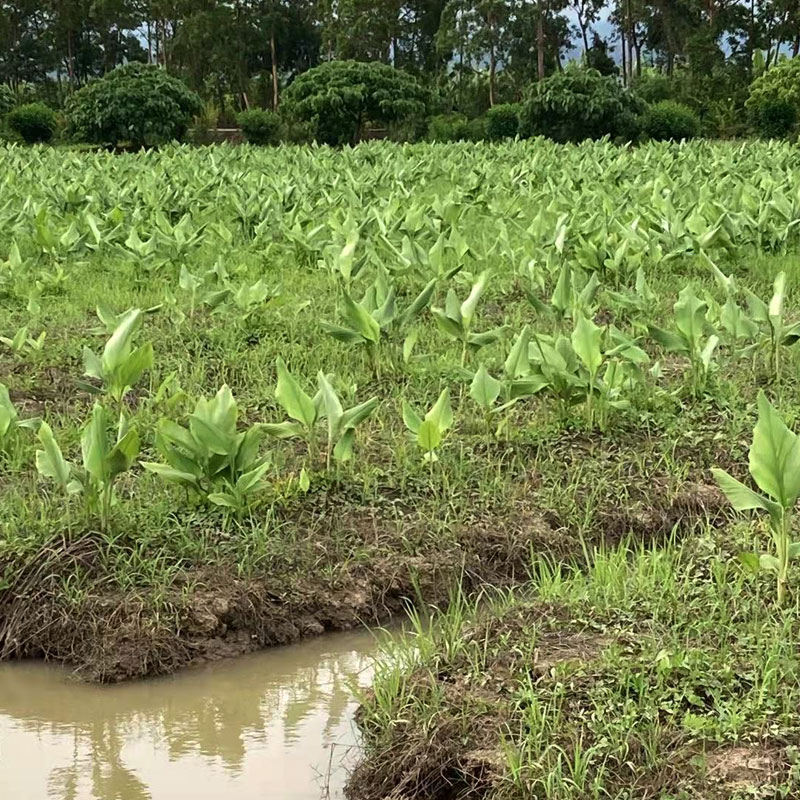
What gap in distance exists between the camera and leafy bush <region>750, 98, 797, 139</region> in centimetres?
2645

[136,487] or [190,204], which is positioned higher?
[190,204]

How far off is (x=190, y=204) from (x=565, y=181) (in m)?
3.93

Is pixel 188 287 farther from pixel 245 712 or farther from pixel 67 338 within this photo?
pixel 245 712

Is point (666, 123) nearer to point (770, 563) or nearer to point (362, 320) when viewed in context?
point (362, 320)

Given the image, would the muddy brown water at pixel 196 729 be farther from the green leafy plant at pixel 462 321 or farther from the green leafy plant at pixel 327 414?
the green leafy plant at pixel 462 321

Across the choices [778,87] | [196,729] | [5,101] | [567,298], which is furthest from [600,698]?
[5,101]

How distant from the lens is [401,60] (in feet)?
152

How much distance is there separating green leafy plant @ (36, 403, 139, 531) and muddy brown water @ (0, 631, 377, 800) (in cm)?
53

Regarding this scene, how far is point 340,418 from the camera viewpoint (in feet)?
12.4

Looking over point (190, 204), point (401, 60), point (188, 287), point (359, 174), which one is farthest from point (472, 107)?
point (188, 287)

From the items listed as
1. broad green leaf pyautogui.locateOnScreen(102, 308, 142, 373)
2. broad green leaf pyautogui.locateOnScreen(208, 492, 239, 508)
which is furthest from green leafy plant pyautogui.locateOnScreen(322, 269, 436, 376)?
→ broad green leaf pyautogui.locateOnScreen(208, 492, 239, 508)

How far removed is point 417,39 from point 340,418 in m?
45.6

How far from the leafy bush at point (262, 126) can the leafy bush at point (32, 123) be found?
17.0 feet

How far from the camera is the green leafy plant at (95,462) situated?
3.30 m
